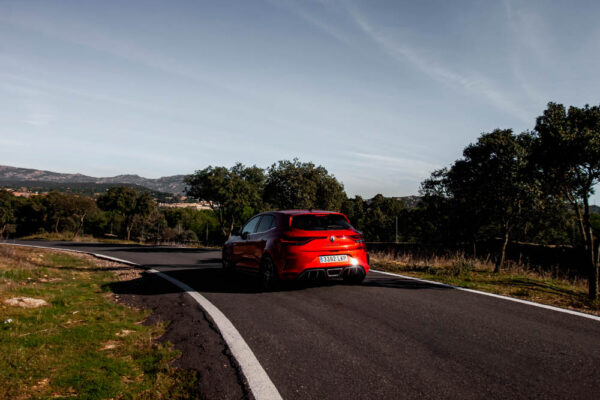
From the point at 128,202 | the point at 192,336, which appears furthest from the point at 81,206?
the point at 192,336

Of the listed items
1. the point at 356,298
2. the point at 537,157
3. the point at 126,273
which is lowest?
the point at 126,273

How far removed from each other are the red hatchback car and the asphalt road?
18.8 inches

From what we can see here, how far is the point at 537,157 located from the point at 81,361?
1085 centimetres

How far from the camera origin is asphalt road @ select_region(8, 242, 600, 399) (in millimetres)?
3027

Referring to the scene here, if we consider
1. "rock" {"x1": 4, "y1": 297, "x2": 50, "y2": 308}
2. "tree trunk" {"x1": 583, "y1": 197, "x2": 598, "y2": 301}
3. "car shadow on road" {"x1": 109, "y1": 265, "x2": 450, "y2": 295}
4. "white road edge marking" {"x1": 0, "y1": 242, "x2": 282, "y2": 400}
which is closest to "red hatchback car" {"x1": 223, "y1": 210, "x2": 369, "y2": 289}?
"car shadow on road" {"x1": 109, "y1": 265, "x2": 450, "y2": 295}

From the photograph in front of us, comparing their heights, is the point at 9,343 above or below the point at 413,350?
below

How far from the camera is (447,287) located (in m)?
7.48

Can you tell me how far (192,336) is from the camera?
4633 millimetres

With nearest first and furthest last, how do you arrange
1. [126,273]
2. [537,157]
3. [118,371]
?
1. [118,371]
2. [537,157]
3. [126,273]

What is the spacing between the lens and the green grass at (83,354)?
305 cm

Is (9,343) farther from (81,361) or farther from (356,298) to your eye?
(356,298)

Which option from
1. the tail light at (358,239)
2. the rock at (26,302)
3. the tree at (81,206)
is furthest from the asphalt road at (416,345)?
the tree at (81,206)

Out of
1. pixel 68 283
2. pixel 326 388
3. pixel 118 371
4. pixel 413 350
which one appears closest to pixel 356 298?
pixel 413 350

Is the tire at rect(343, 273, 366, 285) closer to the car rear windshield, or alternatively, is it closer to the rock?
the car rear windshield
